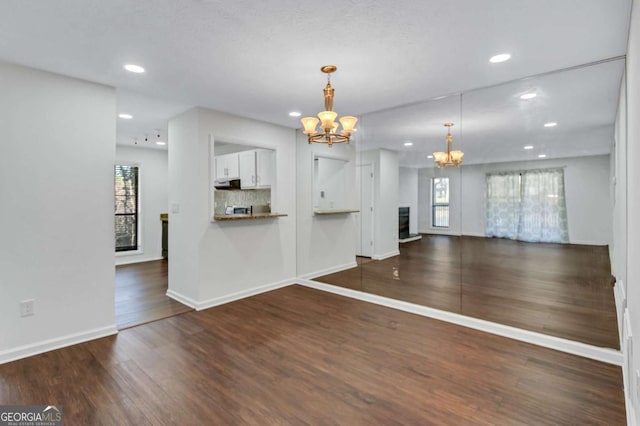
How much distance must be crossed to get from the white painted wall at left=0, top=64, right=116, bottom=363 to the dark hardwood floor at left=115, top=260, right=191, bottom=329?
0.45 metres

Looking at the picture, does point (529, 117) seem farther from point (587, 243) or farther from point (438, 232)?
point (438, 232)

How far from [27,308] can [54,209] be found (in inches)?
35.3

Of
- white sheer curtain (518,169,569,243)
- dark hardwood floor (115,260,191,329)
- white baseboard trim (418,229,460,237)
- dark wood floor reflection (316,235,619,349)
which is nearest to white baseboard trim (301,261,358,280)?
dark wood floor reflection (316,235,619,349)

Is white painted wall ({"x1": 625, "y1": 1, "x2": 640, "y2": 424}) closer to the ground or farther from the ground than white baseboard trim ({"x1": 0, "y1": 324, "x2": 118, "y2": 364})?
→ farther from the ground

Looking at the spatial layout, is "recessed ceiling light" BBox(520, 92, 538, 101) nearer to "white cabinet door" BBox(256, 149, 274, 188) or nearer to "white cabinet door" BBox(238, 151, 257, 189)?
"white cabinet door" BBox(256, 149, 274, 188)

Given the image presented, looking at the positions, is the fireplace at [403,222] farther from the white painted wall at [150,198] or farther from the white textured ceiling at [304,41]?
the white painted wall at [150,198]

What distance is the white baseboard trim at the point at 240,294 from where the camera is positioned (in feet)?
13.2

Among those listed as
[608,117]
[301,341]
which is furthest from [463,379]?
[608,117]

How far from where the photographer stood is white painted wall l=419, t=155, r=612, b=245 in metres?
2.93

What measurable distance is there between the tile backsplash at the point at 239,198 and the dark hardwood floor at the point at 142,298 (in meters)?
1.63

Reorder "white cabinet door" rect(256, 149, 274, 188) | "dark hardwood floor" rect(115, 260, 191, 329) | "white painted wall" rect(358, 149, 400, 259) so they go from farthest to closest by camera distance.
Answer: "white cabinet door" rect(256, 149, 274, 188), "white painted wall" rect(358, 149, 400, 259), "dark hardwood floor" rect(115, 260, 191, 329)

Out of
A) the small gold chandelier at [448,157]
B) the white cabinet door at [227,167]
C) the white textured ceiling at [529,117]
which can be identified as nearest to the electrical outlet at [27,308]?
the white cabinet door at [227,167]

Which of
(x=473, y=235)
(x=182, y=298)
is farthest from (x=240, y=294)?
(x=473, y=235)

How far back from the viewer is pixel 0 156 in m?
2.70
